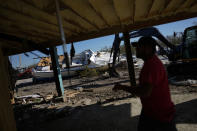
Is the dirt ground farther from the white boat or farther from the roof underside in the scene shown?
the white boat

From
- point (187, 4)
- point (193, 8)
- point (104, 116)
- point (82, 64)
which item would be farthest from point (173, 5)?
point (82, 64)

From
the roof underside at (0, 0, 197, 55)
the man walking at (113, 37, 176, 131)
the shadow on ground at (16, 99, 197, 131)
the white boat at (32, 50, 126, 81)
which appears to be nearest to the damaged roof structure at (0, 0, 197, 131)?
the roof underside at (0, 0, 197, 55)

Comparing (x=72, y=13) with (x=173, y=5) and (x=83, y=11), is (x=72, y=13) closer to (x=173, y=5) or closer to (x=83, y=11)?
(x=83, y=11)

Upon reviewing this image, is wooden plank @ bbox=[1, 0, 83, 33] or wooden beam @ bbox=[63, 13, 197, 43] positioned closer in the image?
wooden plank @ bbox=[1, 0, 83, 33]

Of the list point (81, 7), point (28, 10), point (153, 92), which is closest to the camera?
point (153, 92)

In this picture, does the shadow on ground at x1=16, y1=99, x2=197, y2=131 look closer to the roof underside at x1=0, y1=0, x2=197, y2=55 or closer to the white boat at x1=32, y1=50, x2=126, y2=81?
the roof underside at x1=0, y1=0, x2=197, y2=55

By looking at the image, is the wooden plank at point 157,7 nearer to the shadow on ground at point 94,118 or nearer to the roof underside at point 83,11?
the roof underside at point 83,11

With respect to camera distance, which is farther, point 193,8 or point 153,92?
point 193,8

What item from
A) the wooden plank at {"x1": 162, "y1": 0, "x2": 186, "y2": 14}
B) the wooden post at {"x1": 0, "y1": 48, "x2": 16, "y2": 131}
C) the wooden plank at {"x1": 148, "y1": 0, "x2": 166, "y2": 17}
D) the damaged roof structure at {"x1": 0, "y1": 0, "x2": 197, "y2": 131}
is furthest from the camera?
the wooden plank at {"x1": 162, "y1": 0, "x2": 186, "y2": 14}

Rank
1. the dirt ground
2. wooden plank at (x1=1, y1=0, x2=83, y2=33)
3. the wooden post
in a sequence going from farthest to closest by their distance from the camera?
1. the dirt ground
2. wooden plank at (x1=1, y1=0, x2=83, y2=33)
3. the wooden post

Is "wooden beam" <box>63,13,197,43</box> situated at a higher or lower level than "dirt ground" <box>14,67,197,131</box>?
higher

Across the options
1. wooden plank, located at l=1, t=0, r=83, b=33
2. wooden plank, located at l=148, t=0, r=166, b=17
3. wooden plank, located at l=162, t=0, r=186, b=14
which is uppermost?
wooden plank, located at l=162, t=0, r=186, b=14

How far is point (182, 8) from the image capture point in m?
4.04

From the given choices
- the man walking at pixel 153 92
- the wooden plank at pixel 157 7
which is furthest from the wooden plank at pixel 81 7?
the wooden plank at pixel 157 7
